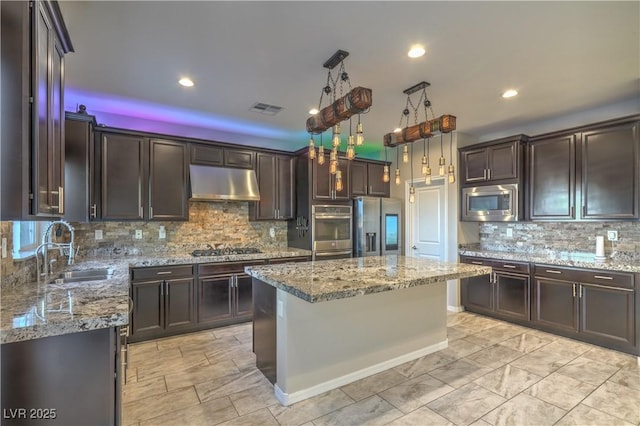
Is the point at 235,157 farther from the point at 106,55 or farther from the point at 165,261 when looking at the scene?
the point at 106,55

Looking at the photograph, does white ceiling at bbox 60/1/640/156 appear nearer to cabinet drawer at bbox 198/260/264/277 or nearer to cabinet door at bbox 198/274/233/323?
cabinet drawer at bbox 198/260/264/277

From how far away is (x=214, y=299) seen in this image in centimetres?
403

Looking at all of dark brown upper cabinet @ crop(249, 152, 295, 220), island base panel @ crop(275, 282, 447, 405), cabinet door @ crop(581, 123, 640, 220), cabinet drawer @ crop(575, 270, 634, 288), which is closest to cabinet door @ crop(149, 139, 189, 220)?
dark brown upper cabinet @ crop(249, 152, 295, 220)

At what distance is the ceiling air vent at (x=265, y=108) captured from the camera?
3770mm

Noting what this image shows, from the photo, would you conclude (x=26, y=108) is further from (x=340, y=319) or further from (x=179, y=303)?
(x=179, y=303)

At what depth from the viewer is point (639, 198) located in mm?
3400

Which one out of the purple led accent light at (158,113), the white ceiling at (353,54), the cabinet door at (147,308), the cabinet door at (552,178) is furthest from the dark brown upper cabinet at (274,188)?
the cabinet door at (552,178)

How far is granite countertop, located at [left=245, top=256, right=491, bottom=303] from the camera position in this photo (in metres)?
2.14

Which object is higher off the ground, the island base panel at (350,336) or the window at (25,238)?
the window at (25,238)

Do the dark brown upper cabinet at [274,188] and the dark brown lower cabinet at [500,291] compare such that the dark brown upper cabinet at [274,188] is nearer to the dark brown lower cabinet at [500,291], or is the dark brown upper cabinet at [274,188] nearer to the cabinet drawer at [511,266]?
the dark brown lower cabinet at [500,291]

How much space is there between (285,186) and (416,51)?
294 cm

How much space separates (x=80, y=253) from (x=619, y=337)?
6.14 m

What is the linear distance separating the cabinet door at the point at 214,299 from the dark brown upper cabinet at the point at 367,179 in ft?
8.23

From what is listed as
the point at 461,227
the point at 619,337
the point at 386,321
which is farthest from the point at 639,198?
the point at 386,321
